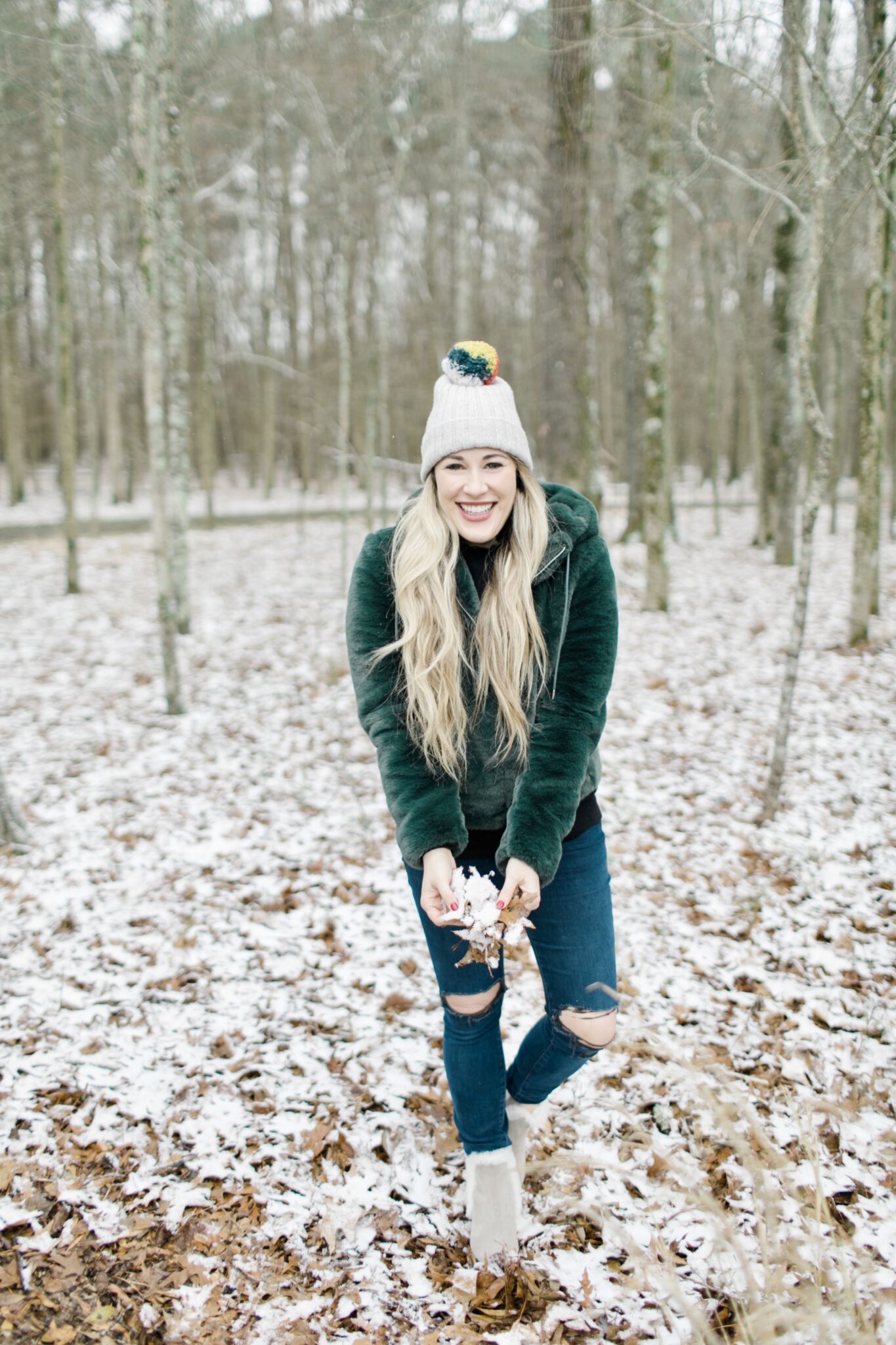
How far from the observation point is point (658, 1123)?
2906 mm

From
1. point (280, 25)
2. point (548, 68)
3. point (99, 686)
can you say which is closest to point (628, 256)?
point (548, 68)

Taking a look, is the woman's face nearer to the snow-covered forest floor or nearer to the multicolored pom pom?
the multicolored pom pom

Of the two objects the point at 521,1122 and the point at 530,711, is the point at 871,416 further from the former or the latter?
the point at 521,1122

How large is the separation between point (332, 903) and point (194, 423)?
2866cm

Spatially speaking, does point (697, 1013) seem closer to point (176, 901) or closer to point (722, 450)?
point (176, 901)

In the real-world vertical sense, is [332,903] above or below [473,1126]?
below

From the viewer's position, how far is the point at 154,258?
6742 millimetres

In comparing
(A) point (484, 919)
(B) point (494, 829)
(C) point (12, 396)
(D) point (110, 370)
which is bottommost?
(A) point (484, 919)

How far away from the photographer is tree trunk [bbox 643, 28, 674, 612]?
8.34 meters

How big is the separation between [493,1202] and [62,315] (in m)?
10.8

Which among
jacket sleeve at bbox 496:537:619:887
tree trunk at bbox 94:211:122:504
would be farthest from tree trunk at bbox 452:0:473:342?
jacket sleeve at bbox 496:537:619:887

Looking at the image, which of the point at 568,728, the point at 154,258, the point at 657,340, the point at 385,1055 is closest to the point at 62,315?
the point at 154,258

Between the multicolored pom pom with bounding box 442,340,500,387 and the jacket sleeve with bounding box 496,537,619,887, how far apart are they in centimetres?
48

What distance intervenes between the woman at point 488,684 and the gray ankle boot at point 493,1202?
326 millimetres
